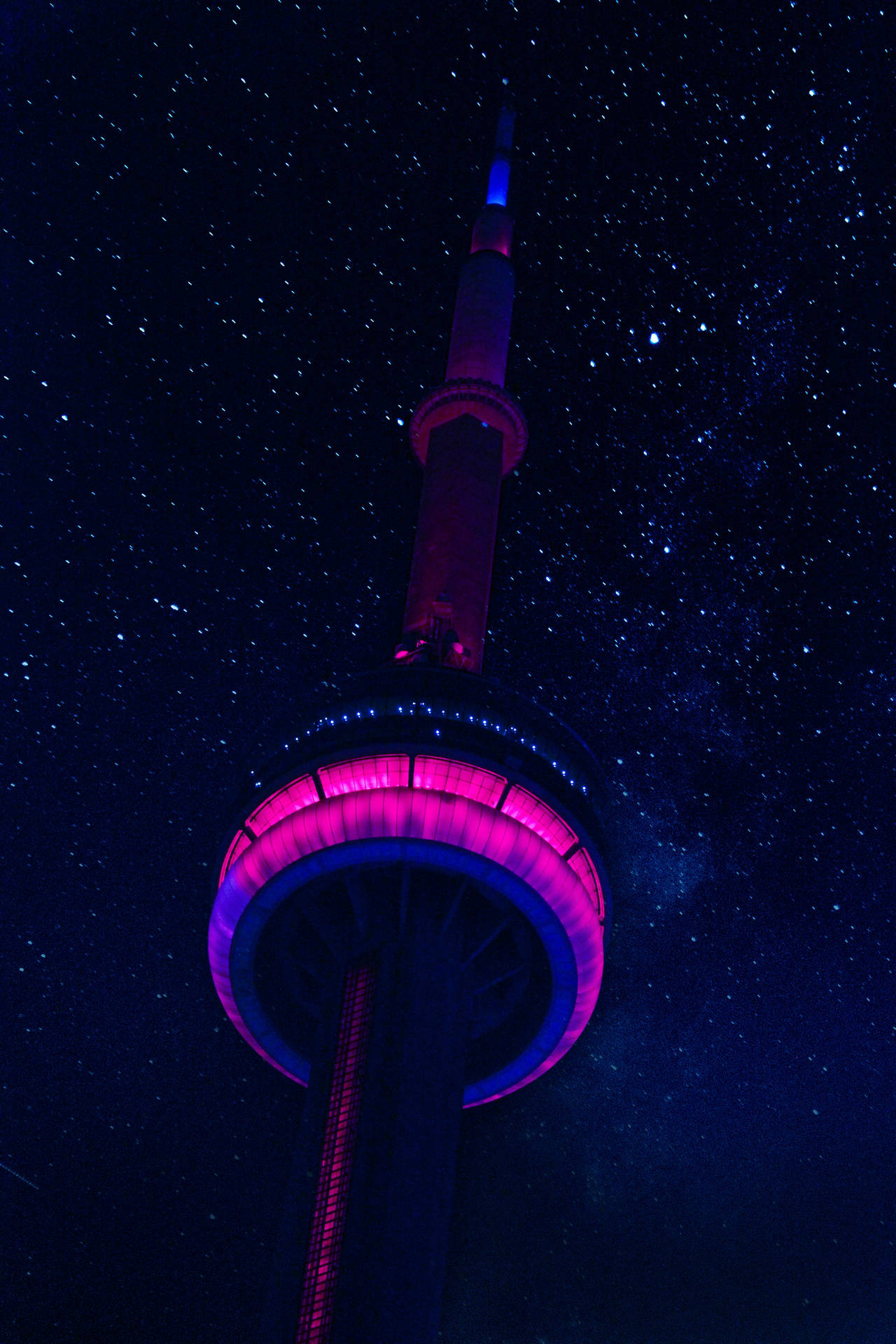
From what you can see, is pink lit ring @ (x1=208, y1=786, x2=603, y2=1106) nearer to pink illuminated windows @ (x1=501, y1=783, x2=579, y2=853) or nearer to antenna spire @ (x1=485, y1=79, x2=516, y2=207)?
pink illuminated windows @ (x1=501, y1=783, x2=579, y2=853)

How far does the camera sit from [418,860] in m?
28.6

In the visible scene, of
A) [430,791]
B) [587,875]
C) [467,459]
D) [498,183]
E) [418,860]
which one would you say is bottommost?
[418,860]

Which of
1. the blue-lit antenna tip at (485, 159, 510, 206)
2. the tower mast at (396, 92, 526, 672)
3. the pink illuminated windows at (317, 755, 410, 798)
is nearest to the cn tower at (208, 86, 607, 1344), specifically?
the pink illuminated windows at (317, 755, 410, 798)

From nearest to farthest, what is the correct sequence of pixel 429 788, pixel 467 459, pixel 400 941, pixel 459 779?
pixel 429 788
pixel 459 779
pixel 400 941
pixel 467 459

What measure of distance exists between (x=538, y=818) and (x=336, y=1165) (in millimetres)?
9601

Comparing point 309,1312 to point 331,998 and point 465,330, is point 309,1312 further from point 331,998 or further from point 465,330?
point 465,330

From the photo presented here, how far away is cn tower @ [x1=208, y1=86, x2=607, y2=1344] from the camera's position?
25250 millimetres

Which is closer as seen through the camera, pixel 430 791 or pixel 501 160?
pixel 430 791

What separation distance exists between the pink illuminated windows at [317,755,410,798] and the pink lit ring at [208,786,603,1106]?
9.9 inches

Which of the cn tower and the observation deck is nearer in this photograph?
the cn tower

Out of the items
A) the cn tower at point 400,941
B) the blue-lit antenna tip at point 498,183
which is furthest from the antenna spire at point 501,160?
the cn tower at point 400,941

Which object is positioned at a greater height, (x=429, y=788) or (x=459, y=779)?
(x=459, y=779)

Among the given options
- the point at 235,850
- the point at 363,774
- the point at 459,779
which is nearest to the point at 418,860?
the point at 459,779

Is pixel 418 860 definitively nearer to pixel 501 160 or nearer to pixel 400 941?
pixel 400 941
